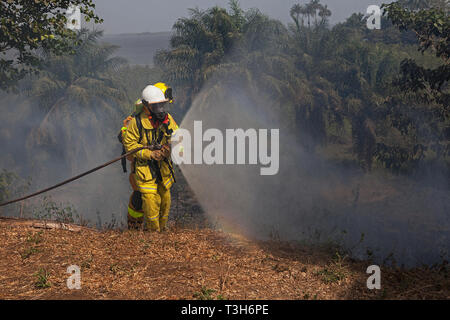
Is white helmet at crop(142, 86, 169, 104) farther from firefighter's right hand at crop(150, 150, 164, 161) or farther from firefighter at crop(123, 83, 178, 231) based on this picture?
firefighter's right hand at crop(150, 150, 164, 161)

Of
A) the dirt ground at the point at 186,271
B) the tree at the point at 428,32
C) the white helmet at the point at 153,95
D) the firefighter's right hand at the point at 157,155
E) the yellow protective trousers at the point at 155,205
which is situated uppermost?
the tree at the point at 428,32

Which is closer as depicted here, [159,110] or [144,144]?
[159,110]

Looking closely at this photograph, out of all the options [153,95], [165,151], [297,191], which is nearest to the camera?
[153,95]

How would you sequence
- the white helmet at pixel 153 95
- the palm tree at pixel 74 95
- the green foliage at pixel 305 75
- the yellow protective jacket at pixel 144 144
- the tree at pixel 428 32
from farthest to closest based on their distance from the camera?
the palm tree at pixel 74 95 < the green foliage at pixel 305 75 < the tree at pixel 428 32 < the yellow protective jacket at pixel 144 144 < the white helmet at pixel 153 95

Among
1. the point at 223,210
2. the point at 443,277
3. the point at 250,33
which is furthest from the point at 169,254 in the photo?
the point at 250,33

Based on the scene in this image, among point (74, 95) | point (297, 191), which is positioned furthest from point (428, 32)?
point (74, 95)

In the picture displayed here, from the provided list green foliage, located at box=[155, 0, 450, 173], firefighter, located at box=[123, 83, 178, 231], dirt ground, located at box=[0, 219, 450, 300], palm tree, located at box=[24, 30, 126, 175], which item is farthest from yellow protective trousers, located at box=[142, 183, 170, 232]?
palm tree, located at box=[24, 30, 126, 175]

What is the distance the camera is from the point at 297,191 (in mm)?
20656

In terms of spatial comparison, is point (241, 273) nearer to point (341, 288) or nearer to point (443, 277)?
point (341, 288)

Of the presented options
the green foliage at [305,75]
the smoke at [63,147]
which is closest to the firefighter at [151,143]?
the green foliage at [305,75]

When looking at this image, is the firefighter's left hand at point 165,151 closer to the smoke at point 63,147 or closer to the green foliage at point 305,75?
the green foliage at point 305,75

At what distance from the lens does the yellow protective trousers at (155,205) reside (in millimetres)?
6793

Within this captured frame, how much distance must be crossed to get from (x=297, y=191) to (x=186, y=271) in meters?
16.0

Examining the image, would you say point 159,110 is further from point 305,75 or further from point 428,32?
point 305,75
